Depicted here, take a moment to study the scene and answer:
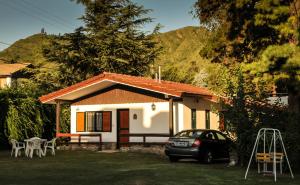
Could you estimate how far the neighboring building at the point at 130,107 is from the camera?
2477cm

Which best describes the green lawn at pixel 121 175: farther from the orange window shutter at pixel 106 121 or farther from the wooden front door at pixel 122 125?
the orange window shutter at pixel 106 121

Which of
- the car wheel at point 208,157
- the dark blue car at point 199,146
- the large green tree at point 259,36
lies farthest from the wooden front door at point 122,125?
the car wheel at point 208,157

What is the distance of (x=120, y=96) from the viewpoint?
26.7 m

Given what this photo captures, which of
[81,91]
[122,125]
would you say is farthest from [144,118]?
[81,91]

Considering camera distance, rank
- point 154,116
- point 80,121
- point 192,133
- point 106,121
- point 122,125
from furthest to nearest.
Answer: point 80,121
point 106,121
point 122,125
point 154,116
point 192,133

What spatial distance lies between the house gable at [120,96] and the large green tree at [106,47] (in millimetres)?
10802

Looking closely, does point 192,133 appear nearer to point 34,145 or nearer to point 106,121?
point 34,145

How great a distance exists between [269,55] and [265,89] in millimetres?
2384

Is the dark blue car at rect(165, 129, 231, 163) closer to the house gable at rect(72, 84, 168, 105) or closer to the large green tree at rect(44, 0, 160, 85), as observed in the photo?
the house gable at rect(72, 84, 168, 105)

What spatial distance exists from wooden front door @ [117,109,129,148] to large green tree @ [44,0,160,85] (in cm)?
1208

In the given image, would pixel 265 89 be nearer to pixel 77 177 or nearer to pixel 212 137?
pixel 212 137

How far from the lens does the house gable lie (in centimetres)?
2547

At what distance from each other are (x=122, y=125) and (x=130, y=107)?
4.20ft

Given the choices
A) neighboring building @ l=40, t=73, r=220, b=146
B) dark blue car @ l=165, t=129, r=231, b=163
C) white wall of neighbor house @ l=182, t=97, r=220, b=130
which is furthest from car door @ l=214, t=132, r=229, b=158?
white wall of neighbor house @ l=182, t=97, r=220, b=130
